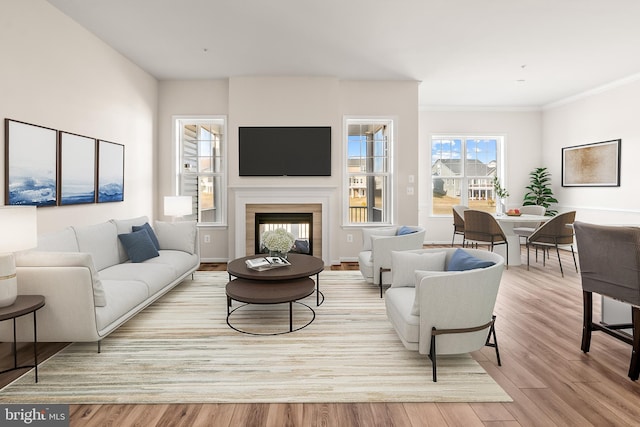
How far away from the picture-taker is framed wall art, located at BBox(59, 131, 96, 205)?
375 centimetres

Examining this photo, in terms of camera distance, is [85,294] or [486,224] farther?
[486,224]

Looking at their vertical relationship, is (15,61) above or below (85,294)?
above

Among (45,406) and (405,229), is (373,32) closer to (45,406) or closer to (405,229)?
(405,229)

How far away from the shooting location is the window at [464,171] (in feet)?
26.3

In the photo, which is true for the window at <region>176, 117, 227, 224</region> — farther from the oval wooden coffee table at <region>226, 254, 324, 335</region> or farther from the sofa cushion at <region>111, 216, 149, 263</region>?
the oval wooden coffee table at <region>226, 254, 324, 335</region>

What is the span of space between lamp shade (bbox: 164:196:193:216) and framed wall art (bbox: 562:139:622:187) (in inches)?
282

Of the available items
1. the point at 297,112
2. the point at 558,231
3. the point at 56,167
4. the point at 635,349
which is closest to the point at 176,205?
the point at 56,167

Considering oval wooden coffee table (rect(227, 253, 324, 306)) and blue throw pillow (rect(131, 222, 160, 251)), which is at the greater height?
blue throw pillow (rect(131, 222, 160, 251))

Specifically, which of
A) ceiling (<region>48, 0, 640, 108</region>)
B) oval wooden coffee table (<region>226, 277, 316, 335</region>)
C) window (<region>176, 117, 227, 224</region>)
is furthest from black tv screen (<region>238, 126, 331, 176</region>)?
oval wooden coffee table (<region>226, 277, 316, 335</region>)

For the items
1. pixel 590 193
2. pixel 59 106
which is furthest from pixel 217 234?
pixel 590 193

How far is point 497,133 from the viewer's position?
7.89 meters

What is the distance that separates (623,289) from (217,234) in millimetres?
5378

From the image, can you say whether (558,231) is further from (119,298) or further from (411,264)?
(119,298)

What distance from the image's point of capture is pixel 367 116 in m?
6.07
